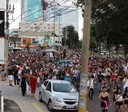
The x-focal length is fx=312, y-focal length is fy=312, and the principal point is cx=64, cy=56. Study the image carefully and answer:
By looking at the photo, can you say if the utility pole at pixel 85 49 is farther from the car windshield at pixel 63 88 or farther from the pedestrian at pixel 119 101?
the car windshield at pixel 63 88

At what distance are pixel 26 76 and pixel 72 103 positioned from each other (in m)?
6.32

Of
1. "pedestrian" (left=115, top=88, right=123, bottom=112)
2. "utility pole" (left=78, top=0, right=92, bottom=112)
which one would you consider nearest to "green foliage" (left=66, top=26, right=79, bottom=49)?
"pedestrian" (left=115, top=88, right=123, bottom=112)

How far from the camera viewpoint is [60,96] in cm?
1440

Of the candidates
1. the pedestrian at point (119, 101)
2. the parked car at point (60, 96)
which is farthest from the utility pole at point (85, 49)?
the parked car at point (60, 96)

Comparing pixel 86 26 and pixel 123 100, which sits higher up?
pixel 86 26

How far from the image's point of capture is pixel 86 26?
1000 centimetres

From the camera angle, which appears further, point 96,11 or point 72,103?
point 96,11

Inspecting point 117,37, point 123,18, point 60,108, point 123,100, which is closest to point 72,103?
point 60,108

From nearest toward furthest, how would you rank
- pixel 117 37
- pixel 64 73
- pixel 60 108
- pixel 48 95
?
1. pixel 60 108
2. pixel 48 95
3. pixel 64 73
4. pixel 117 37

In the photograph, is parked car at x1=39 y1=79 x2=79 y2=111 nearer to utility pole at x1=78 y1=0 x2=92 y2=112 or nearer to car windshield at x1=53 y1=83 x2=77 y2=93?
car windshield at x1=53 y1=83 x2=77 y2=93

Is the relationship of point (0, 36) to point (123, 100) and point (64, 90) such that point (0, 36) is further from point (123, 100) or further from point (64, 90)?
point (123, 100)

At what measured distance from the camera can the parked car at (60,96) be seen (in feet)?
46.6

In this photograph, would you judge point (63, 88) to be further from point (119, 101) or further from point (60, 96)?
point (119, 101)

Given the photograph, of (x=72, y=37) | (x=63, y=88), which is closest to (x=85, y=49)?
(x=63, y=88)
